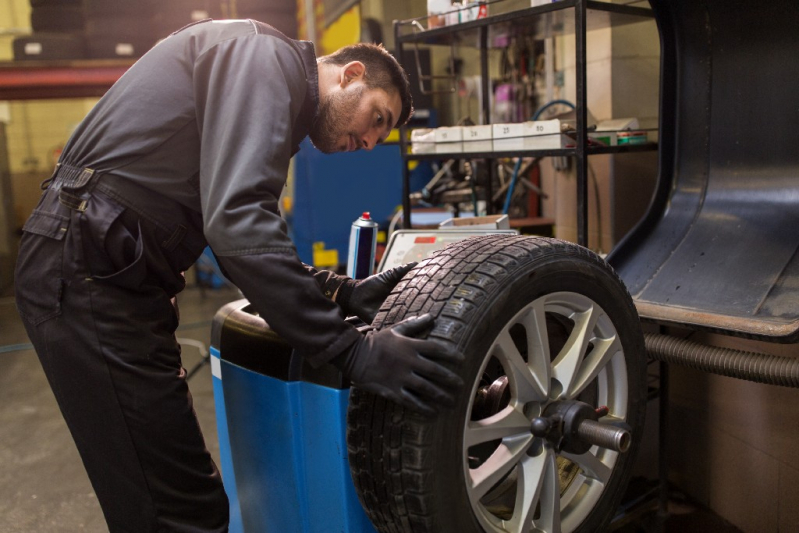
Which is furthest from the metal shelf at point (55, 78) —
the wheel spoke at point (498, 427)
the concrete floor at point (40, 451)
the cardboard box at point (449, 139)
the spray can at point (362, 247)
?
the wheel spoke at point (498, 427)

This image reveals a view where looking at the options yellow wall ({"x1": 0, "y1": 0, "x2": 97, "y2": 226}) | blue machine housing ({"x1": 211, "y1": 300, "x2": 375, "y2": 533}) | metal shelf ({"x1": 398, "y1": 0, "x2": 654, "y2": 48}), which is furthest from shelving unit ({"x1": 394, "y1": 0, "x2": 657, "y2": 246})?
yellow wall ({"x1": 0, "y1": 0, "x2": 97, "y2": 226})

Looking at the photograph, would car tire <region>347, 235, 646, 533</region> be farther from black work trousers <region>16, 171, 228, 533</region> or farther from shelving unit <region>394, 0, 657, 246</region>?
shelving unit <region>394, 0, 657, 246</region>

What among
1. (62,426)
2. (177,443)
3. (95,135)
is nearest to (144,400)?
(177,443)

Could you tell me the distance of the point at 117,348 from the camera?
126 centimetres

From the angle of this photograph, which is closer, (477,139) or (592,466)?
(592,466)

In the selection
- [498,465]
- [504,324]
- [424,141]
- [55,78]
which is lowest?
[498,465]

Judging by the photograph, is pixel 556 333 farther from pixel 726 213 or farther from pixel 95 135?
pixel 95 135

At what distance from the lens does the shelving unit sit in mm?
1949

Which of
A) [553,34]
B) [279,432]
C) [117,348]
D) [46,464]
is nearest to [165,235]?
[117,348]

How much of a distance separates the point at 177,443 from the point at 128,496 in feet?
0.43

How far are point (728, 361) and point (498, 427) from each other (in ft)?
2.40

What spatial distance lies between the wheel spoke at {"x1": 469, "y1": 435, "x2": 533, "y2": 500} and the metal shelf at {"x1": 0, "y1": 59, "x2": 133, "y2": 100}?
487cm

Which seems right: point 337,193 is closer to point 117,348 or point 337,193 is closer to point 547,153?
point 547,153

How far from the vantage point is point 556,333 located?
57.6 inches
